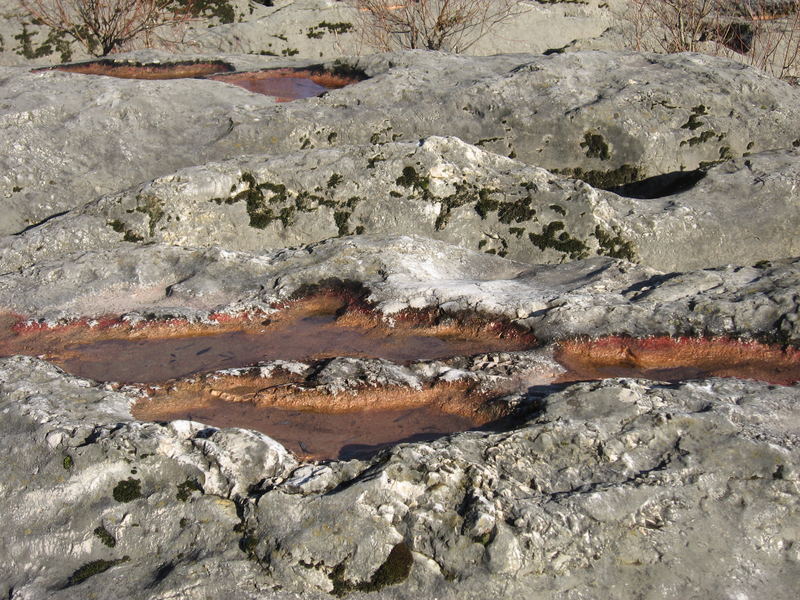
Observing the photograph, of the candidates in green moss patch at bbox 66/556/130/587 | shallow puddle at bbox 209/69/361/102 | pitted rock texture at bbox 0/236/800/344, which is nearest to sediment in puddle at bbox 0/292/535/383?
pitted rock texture at bbox 0/236/800/344

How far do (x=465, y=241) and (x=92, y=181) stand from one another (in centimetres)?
676

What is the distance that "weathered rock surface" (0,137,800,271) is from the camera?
1137cm

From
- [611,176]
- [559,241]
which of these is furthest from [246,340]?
[611,176]

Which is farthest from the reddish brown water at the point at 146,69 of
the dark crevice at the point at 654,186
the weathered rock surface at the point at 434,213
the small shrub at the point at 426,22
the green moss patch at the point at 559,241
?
the green moss patch at the point at 559,241

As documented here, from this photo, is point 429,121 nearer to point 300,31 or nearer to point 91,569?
point 91,569

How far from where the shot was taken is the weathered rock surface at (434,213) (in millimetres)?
11367

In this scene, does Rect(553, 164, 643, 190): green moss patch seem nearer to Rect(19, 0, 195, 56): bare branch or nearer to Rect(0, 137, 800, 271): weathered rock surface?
Rect(0, 137, 800, 271): weathered rock surface

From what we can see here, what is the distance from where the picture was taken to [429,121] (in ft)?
47.1

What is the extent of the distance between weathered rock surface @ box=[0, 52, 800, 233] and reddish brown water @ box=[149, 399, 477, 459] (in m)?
7.19

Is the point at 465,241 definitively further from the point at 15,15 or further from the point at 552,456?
the point at 15,15

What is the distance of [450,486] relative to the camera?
5.72m

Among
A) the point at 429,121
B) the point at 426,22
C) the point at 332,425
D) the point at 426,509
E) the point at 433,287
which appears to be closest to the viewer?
the point at 426,509

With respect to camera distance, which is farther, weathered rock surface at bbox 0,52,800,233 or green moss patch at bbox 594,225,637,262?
weathered rock surface at bbox 0,52,800,233

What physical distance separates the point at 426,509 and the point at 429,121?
10080 millimetres
